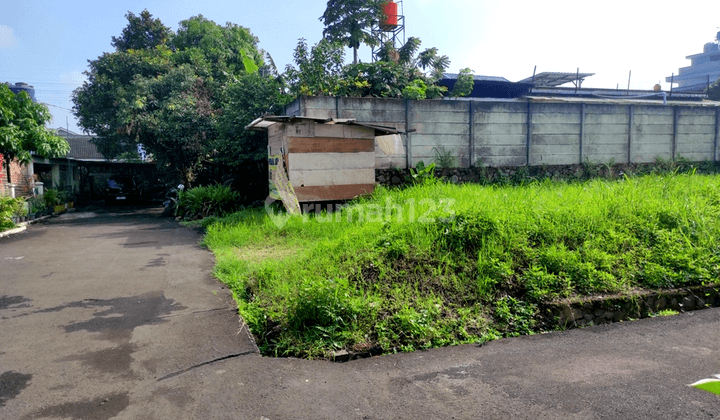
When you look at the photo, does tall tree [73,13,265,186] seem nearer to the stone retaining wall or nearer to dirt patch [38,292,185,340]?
dirt patch [38,292,185,340]

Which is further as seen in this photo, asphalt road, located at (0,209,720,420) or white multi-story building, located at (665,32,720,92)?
white multi-story building, located at (665,32,720,92)

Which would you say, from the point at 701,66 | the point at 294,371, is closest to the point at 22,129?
the point at 294,371

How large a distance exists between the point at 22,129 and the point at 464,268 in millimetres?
12864

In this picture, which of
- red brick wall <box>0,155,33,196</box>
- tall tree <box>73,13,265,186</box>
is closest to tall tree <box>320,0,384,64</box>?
tall tree <box>73,13,265,186</box>

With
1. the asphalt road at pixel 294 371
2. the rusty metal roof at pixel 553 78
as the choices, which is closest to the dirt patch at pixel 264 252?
the asphalt road at pixel 294 371

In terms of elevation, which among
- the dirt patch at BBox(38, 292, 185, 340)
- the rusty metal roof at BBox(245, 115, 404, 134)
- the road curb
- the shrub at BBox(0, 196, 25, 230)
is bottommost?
the dirt patch at BBox(38, 292, 185, 340)

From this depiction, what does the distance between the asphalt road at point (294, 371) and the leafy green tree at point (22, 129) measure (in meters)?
8.60

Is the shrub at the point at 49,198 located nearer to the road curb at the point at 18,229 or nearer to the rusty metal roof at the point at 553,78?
the road curb at the point at 18,229

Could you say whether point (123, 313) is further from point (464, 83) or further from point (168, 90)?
point (464, 83)

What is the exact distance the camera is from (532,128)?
483 inches

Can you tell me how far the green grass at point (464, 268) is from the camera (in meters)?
4.14

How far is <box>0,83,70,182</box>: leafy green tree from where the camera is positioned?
38.2ft

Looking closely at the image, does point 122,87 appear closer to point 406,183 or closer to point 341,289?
point 406,183

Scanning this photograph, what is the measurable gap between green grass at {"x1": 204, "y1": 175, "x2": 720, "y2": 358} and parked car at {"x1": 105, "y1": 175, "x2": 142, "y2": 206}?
1640cm
